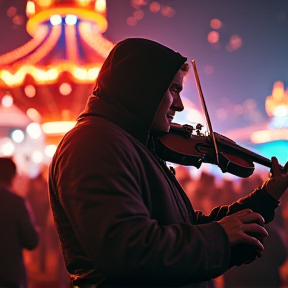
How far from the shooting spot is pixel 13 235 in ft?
11.4

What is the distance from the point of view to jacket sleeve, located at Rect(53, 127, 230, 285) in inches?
54.5

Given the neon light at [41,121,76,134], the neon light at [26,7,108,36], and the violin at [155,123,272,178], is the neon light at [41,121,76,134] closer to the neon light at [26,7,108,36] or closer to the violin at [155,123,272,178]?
the neon light at [26,7,108,36]

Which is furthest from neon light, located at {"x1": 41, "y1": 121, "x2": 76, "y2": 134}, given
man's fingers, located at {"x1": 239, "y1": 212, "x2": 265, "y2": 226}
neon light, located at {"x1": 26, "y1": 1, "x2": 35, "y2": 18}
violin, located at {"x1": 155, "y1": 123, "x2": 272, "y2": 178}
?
man's fingers, located at {"x1": 239, "y1": 212, "x2": 265, "y2": 226}

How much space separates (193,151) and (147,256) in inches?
30.2

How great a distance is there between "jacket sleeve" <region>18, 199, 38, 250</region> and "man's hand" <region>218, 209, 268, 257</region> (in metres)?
2.18

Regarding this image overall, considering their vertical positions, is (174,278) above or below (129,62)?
below

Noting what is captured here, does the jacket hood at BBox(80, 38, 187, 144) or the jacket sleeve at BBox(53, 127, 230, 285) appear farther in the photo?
the jacket hood at BBox(80, 38, 187, 144)

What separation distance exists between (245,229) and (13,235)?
2.21 m

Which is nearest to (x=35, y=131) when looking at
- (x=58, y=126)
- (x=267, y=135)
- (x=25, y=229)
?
(x=58, y=126)

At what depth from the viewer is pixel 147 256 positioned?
1.39 m

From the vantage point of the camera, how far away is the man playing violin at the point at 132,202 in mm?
1397

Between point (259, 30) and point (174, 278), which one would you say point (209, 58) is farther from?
point (174, 278)

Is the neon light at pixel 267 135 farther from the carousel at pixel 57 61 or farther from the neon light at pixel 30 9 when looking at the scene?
the neon light at pixel 30 9

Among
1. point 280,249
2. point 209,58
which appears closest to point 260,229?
point 280,249
